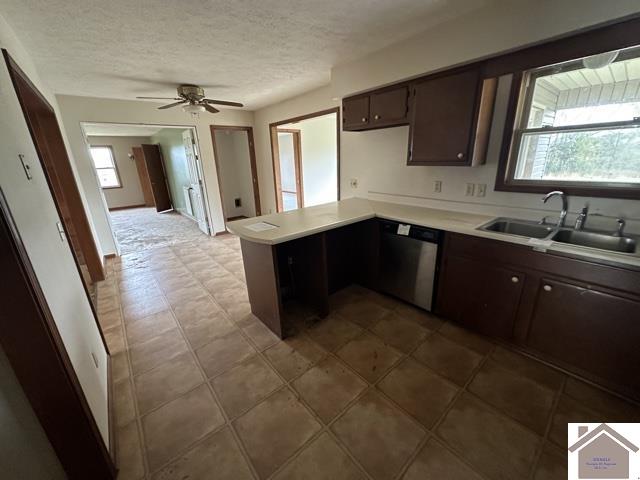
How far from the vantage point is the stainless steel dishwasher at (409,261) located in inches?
85.1

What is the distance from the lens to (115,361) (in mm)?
1925

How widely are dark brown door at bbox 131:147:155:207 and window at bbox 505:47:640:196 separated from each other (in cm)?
859

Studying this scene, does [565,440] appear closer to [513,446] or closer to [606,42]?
[513,446]

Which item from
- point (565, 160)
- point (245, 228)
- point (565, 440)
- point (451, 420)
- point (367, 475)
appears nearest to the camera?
point (367, 475)

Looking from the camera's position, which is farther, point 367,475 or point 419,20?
point 419,20

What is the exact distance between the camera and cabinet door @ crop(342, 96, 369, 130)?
8.32ft

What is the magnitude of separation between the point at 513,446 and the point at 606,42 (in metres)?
2.26

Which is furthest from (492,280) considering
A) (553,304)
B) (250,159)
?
(250,159)

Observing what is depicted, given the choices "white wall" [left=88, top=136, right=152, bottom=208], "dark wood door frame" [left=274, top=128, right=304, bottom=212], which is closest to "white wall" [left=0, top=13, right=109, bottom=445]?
"dark wood door frame" [left=274, top=128, right=304, bottom=212]

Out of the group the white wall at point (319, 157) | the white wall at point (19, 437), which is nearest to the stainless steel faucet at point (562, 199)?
the white wall at point (19, 437)

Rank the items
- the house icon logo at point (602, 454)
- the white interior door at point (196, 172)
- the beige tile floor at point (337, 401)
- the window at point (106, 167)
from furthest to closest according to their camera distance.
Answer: the window at point (106, 167)
the white interior door at point (196, 172)
the beige tile floor at point (337, 401)
the house icon logo at point (602, 454)

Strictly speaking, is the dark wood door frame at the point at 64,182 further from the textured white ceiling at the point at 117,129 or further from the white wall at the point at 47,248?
the white wall at the point at 47,248

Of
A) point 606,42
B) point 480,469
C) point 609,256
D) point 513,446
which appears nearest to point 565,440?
point 513,446

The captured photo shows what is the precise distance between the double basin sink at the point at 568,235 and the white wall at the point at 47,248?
8.22 ft
